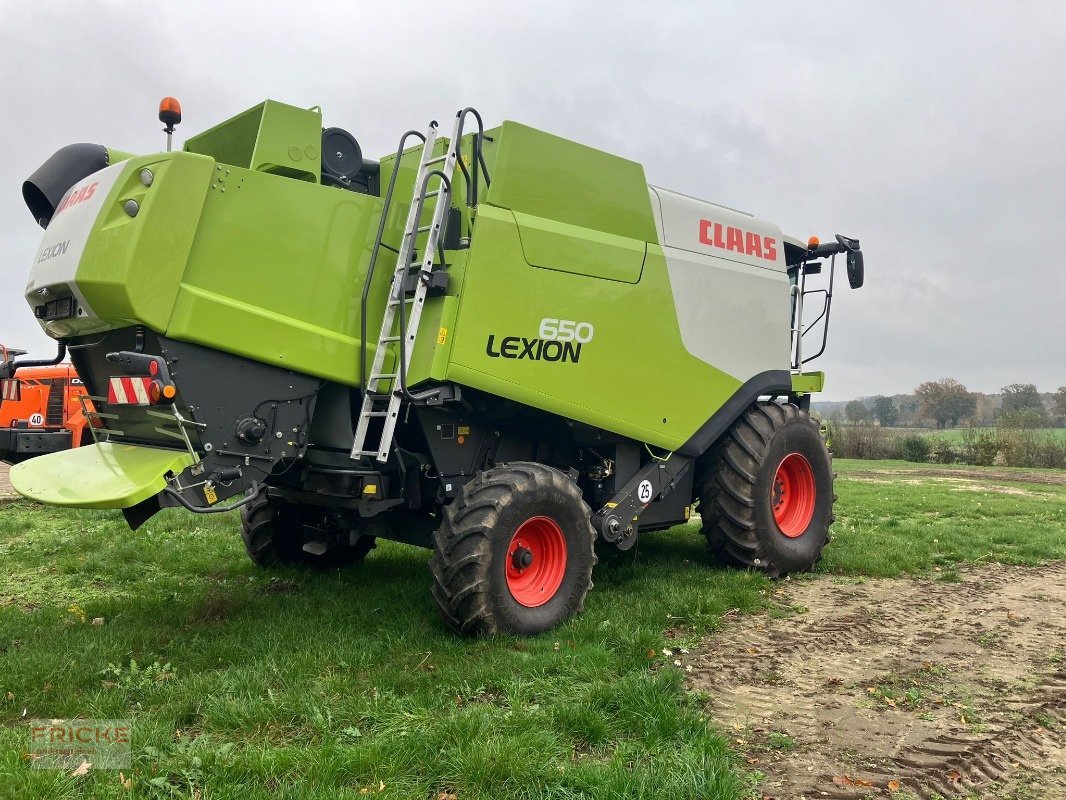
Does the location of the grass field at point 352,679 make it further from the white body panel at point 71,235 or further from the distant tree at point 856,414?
the distant tree at point 856,414

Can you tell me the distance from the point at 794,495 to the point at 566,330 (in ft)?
10.5

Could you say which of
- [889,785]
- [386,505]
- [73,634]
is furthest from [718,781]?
[73,634]

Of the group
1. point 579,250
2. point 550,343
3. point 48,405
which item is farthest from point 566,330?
point 48,405

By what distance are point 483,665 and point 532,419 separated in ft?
6.45

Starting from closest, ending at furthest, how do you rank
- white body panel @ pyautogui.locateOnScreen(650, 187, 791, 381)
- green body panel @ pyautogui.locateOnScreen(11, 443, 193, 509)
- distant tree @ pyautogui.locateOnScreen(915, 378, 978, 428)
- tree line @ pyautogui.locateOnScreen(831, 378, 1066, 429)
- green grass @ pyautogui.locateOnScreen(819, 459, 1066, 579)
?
green body panel @ pyautogui.locateOnScreen(11, 443, 193, 509) → white body panel @ pyautogui.locateOnScreen(650, 187, 791, 381) → green grass @ pyautogui.locateOnScreen(819, 459, 1066, 579) → tree line @ pyautogui.locateOnScreen(831, 378, 1066, 429) → distant tree @ pyautogui.locateOnScreen(915, 378, 978, 428)

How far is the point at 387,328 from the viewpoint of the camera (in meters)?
4.95

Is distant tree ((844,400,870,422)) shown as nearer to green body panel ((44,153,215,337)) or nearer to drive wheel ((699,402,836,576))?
drive wheel ((699,402,836,576))

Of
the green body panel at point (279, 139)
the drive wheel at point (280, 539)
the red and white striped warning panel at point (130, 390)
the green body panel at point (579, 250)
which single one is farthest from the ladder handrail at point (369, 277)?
the drive wheel at point (280, 539)

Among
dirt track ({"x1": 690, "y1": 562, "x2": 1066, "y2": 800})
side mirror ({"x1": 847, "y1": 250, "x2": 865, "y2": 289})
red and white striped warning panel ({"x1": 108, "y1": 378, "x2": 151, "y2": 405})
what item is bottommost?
dirt track ({"x1": 690, "y1": 562, "x2": 1066, "y2": 800})

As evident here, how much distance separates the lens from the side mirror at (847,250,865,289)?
7.73m

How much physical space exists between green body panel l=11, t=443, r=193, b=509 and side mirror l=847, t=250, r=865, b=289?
6.15m

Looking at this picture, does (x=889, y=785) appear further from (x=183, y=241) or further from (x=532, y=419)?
(x=183, y=241)

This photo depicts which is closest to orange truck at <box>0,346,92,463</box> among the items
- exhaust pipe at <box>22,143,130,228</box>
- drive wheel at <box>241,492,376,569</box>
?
drive wheel at <box>241,492,376,569</box>

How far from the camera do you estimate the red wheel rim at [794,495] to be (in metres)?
7.20
